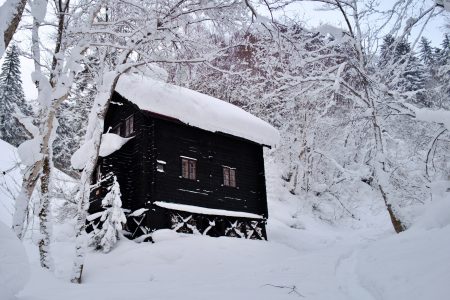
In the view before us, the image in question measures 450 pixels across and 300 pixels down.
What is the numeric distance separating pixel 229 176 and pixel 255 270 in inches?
341

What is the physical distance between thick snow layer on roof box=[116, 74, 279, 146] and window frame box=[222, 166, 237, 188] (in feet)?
5.51

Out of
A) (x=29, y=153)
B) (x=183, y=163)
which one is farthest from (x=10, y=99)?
(x=29, y=153)

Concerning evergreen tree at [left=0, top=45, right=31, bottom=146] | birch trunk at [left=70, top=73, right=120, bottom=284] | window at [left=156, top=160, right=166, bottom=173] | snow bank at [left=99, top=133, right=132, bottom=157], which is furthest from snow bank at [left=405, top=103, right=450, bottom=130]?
evergreen tree at [left=0, top=45, right=31, bottom=146]

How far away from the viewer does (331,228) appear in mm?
25141

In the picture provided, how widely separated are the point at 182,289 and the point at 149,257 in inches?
247

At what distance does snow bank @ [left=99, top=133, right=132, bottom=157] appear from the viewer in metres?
15.9

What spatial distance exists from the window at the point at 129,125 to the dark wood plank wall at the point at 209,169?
2.22m

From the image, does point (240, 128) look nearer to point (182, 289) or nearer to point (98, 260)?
point (98, 260)

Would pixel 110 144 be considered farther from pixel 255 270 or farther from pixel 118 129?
pixel 255 270

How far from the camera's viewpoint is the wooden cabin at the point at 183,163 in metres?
14.9

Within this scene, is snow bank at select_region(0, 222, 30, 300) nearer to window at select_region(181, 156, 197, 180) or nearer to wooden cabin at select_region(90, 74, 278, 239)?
wooden cabin at select_region(90, 74, 278, 239)

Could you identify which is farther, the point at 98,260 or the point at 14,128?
the point at 14,128

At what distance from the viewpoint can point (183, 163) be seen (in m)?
16.0

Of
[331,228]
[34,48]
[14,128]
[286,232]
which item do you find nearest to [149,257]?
[34,48]
